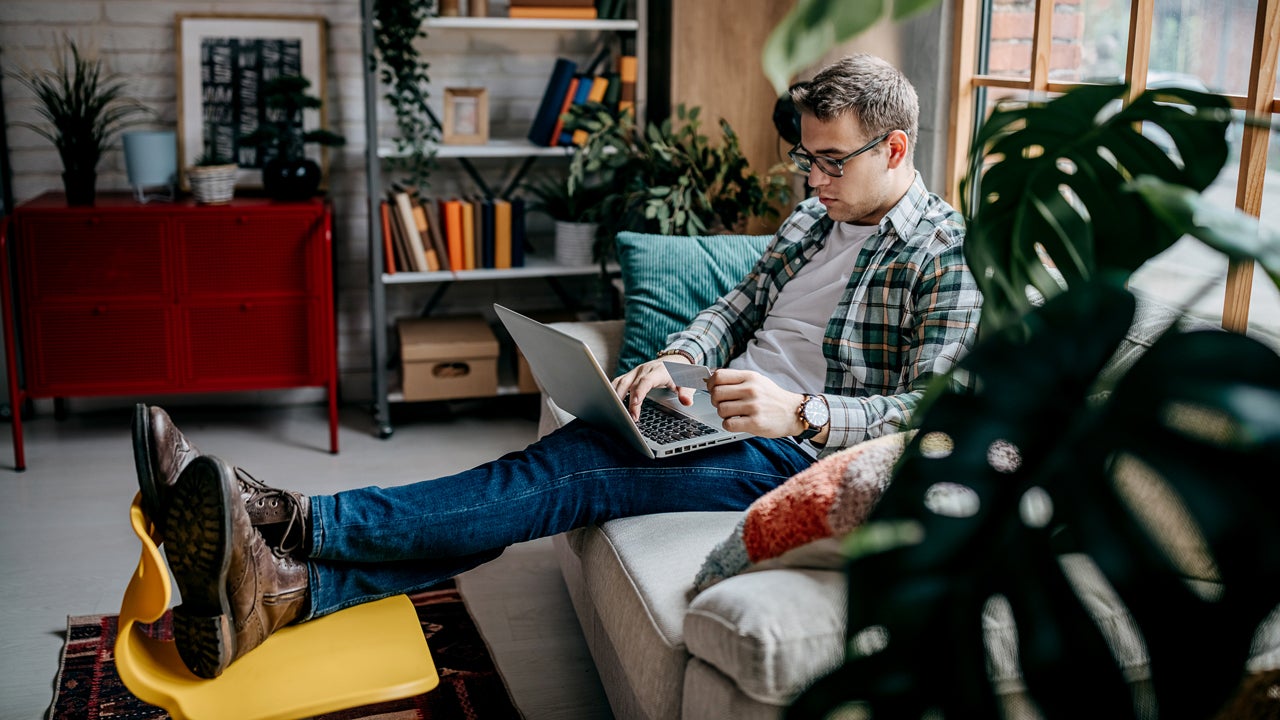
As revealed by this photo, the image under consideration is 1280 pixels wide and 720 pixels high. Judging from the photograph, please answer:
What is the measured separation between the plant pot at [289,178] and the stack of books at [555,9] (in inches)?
31.5

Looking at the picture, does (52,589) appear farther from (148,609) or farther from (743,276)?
(743,276)

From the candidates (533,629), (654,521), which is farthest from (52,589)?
(654,521)

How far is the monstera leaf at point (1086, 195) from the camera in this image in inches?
34.6

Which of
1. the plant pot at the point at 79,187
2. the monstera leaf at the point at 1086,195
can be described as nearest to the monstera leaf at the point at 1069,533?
the monstera leaf at the point at 1086,195

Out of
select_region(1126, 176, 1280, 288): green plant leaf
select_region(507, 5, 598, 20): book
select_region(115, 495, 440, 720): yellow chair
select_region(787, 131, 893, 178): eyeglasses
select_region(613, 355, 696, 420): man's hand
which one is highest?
select_region(507, 5, 598, 20): book

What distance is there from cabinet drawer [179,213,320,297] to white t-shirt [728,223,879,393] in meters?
1.65

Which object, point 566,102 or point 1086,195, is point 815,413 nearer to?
point 1086,195

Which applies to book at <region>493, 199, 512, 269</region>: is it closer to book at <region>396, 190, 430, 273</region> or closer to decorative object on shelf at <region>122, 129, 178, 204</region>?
book at <region>396, 190, 430, 273</region>

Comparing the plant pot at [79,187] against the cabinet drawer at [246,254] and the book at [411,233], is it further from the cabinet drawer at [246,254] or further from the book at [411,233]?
the book at [411,233]

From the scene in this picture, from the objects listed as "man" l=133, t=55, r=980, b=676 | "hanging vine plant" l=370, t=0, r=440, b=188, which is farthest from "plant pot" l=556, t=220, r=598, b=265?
"man" l=133, t=55, r=980, b=676

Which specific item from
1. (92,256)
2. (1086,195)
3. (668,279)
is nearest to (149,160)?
(92,256)

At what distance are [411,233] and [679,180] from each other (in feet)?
3.08

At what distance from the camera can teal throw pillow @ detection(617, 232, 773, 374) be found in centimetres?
256

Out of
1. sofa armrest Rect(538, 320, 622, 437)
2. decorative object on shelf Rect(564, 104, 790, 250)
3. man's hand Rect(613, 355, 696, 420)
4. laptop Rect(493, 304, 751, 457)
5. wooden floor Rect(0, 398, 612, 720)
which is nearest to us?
laptop Rect(493, 304, 751, 457)
